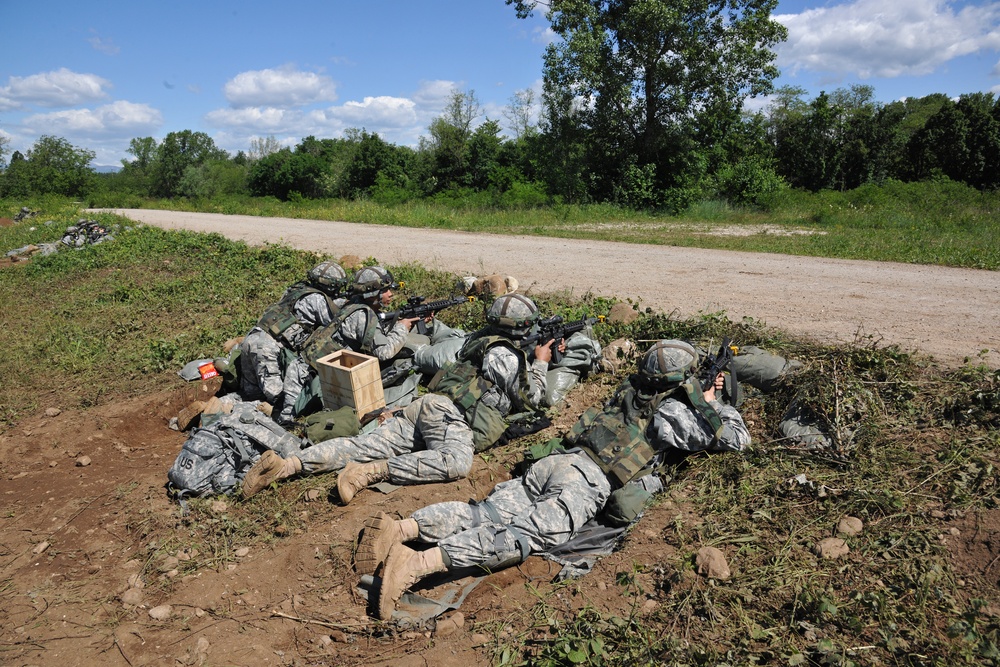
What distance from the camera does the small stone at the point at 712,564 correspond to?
10.9ft

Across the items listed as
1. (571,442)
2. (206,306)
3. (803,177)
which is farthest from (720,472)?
(803,177)

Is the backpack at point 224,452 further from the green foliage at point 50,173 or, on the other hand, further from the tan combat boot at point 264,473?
the green foliage at point 50,173

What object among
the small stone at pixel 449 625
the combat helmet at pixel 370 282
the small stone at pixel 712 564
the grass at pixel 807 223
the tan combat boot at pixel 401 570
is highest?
the grass at pixel 807 223

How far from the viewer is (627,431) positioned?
412 centimetres

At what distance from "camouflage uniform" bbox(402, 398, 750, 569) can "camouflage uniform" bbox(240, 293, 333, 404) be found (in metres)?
3.06

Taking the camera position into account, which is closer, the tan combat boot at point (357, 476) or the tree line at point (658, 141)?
the tan combat boot at point (357, 476)

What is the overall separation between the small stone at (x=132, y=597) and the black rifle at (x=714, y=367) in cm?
383

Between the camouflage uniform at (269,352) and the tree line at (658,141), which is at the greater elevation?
the tree line at (658,141)

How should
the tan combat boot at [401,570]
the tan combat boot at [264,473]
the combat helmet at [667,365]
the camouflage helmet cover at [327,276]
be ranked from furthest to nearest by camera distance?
the camouflage helmet cover at [327,276]
the tan combat boot at [264,473]
the combat helmet at [667,365]
the tan combat boot at [401,570]

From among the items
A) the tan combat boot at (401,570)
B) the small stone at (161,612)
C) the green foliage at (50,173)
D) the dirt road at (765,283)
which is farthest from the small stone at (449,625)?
the green foliage at (50,173)

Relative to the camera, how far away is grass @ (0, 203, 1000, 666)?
2.88 metres

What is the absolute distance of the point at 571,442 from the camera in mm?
4277

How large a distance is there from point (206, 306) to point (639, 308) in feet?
21.5

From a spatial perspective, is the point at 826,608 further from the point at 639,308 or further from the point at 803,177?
the point at 803,177
